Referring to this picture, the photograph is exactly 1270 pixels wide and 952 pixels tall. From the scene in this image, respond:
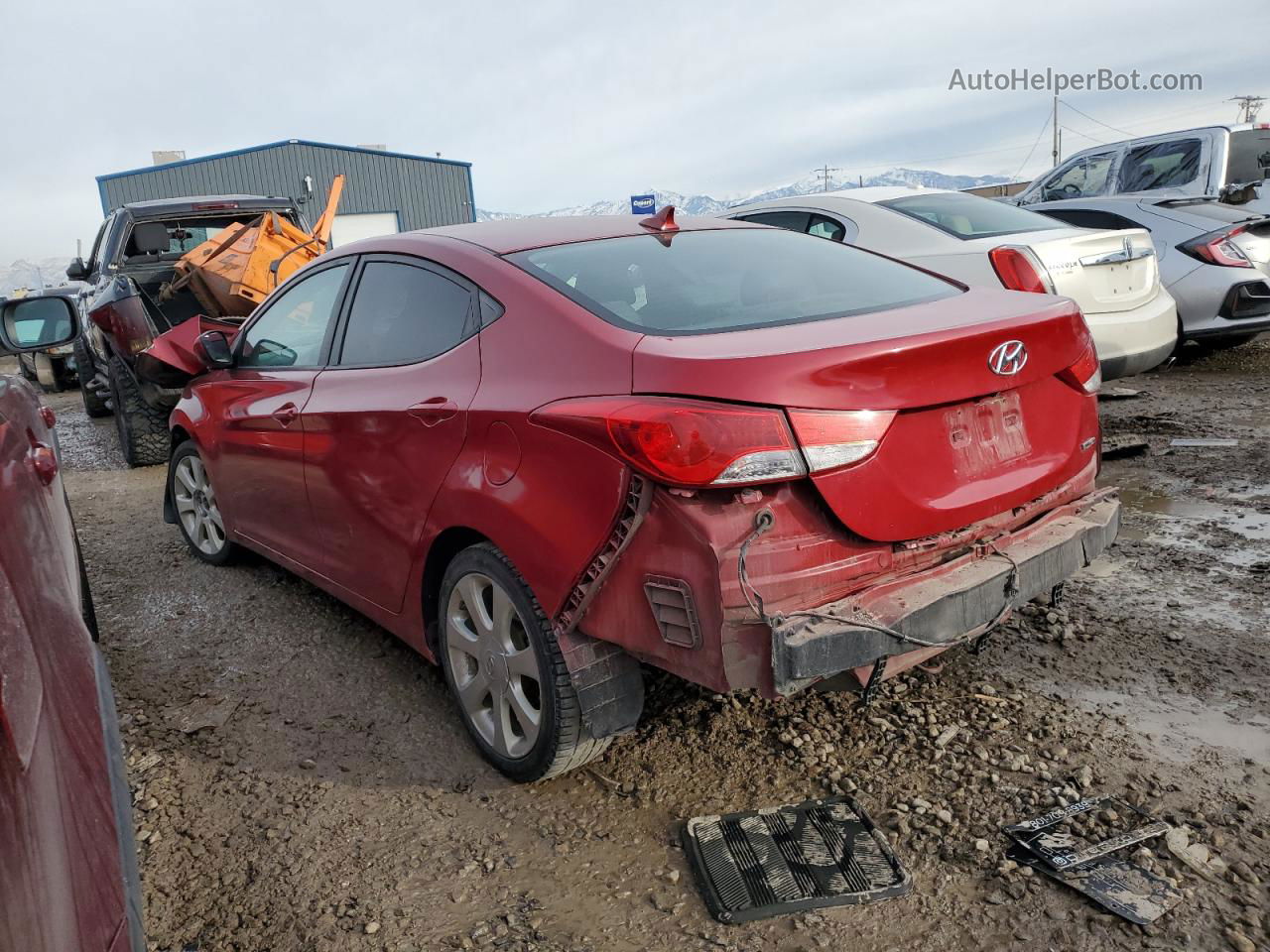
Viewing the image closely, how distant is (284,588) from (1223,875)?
3.75 m

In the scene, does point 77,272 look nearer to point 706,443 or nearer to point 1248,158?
point 706,443

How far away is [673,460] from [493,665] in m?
0.99

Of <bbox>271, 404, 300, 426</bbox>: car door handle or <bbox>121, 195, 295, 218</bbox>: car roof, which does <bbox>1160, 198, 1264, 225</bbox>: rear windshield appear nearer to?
<bbox>271, 404, 300, 426</bbox>: car door handle

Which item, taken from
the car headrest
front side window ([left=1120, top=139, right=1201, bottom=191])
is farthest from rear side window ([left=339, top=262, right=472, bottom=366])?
front side window ([left=1120, top=139, right=1201, bottom=191])

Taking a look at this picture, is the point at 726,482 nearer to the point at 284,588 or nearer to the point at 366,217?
the point at 284,588

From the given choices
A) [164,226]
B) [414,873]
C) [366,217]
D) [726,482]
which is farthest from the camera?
[366,217]

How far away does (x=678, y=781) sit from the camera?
8.84 ft

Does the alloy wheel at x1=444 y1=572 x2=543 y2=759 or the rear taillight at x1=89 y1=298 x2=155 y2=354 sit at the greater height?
the rear taillight at x1=89 y1=298 x2=155 y2=354

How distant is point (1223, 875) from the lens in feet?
7.00

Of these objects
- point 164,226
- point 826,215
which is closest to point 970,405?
point 826,215

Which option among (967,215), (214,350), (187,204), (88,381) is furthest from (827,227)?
(88,381)

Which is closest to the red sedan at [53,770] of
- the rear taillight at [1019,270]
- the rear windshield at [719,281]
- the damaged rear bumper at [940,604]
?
the damaged rear bumper at [940,604]

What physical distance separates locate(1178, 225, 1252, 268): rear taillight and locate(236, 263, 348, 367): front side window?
6465mm

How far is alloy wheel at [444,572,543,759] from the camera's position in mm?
2613
